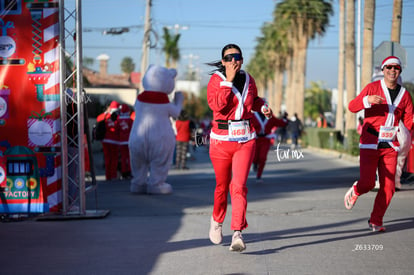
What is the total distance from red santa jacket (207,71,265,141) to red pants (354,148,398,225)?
5.63 feet

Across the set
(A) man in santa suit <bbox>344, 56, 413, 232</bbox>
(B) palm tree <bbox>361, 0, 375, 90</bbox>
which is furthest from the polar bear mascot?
(B) palm tree <bbox>361, 0, 375, 90</bbox>

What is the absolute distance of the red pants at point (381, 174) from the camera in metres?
7.66

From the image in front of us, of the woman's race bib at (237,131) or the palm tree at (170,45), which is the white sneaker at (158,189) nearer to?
the woman's race bib at (237,131)

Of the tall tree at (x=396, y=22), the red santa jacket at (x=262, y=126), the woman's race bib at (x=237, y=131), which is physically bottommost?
the red santa jacket at (x=262, y=126)

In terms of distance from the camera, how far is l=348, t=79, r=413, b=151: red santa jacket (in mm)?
7703

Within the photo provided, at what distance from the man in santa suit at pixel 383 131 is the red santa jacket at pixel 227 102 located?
163 centimetres

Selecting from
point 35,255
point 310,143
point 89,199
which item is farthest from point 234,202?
point 310,143

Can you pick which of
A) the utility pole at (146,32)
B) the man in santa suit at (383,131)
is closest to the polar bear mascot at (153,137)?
the man in santa suit at (383,131)

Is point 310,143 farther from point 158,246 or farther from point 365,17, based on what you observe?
point 158,246

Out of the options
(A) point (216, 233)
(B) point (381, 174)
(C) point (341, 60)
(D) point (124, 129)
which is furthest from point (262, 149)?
(C) point (341, 60)

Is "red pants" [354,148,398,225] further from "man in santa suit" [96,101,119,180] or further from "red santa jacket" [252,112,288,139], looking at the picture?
"man in santa suit" [96,101,119,180]

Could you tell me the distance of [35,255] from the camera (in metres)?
6.73

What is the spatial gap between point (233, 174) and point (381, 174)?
6.82 ft

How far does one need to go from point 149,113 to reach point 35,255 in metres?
6.21
